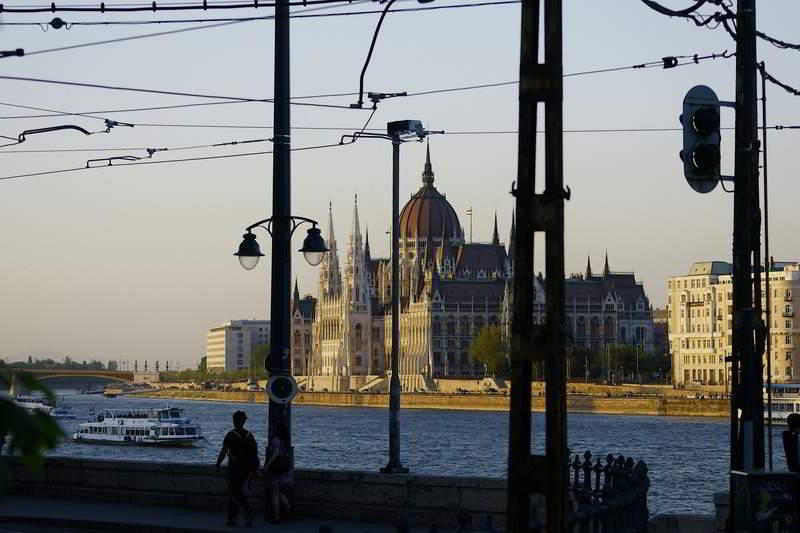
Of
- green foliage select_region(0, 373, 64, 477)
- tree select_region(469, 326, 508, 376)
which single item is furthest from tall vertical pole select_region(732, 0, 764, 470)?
tree select_region(469, 326, 508, 376)

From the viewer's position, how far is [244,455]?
47.1 ft

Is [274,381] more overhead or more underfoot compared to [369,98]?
more underfoot

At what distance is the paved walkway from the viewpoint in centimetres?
1427

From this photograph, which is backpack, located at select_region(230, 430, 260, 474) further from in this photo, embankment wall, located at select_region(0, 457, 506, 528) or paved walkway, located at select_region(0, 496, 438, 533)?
embankment wall, located at select_region(0, 457, 506, 528)

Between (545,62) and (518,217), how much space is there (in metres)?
0.71

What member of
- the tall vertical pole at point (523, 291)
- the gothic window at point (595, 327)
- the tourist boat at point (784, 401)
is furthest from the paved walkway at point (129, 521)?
the gothic window at point (595, 327)

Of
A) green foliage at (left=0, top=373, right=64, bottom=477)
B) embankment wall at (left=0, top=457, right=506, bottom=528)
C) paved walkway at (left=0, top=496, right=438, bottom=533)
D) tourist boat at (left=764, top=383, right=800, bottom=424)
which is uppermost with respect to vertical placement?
green foliage at (left=0, top=373, right=64, bottom=477)

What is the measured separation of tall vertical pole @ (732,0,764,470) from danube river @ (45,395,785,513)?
25.6 meters

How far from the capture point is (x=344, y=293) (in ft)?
638

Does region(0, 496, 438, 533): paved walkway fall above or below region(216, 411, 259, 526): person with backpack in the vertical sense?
below

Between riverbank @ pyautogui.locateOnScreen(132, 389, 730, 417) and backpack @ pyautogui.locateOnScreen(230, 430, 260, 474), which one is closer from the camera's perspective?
backpack @ pyautogui.locateOnScreen(230, 430, 260, 474)

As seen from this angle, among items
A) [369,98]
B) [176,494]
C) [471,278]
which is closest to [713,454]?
[369,98]

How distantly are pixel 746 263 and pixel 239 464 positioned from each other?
594cm

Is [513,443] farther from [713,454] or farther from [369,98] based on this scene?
[713,454]
